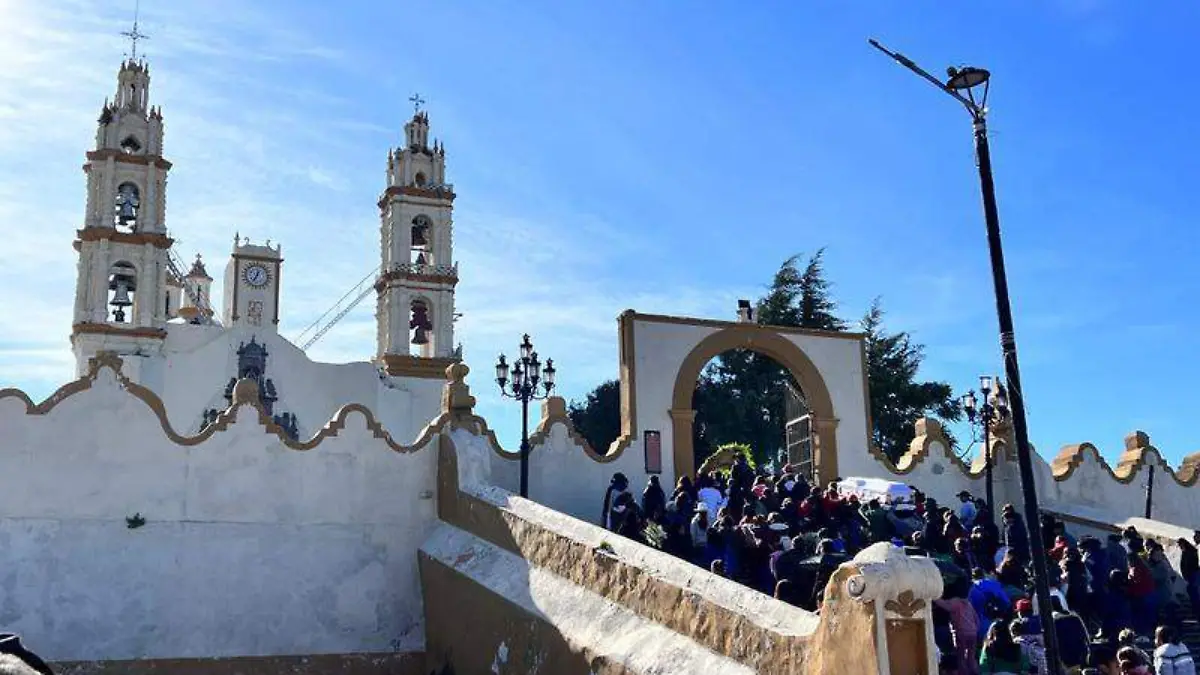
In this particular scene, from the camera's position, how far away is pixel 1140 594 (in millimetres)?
11570

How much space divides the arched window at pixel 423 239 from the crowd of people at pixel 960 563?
29446 mm

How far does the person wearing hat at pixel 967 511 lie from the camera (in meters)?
16.5


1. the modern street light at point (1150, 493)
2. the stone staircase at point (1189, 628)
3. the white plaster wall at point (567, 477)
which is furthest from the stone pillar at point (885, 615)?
the modern street light at point (1150, 493)

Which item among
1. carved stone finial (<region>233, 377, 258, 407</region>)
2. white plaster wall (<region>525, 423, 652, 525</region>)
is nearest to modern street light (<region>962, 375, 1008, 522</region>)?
white plaster wall (<region>525, 423, 652, 525</region>)

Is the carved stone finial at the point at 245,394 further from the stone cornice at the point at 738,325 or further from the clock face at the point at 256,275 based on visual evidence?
the clock face at the point at 256,275

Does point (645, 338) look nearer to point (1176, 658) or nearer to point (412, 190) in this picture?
point (1176, 658)

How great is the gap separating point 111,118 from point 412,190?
36.9 ft

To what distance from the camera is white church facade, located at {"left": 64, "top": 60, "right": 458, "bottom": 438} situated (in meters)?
37.9

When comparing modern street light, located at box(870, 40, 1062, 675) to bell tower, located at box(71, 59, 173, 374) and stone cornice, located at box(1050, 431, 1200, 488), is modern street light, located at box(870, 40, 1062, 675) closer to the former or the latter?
stone cornice, located at box(1050, 431, 1200, 488)

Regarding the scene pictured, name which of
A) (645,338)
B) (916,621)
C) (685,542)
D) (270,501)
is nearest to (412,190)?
(645,338)

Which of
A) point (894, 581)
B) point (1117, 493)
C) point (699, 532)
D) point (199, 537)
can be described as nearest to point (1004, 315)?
point (894, 581)

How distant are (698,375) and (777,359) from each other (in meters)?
1.86

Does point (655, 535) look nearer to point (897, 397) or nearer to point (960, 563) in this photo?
point (960, 563)

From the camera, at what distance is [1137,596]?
Result: 11.6 m
